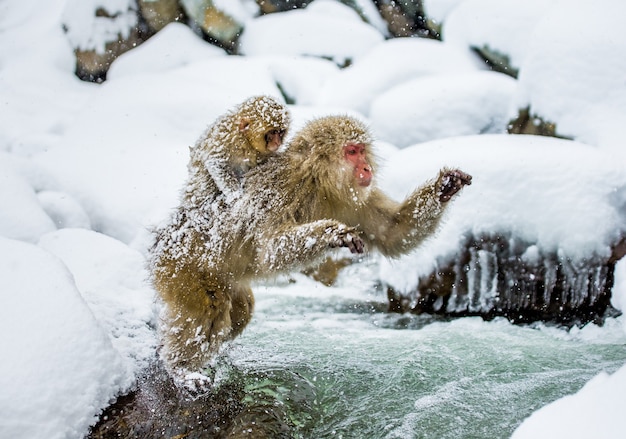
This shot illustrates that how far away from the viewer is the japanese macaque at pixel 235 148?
2.97 meters

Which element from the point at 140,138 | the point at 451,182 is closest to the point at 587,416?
the point at 451,182

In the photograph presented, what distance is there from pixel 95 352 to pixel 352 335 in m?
2.02

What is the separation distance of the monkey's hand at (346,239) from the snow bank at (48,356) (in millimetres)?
1110

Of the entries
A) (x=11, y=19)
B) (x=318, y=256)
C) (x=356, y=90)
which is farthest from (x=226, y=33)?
(x=318, y=256)

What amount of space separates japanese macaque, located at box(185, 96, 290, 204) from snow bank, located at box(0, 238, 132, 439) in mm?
784

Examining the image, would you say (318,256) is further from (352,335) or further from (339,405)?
(352,335)

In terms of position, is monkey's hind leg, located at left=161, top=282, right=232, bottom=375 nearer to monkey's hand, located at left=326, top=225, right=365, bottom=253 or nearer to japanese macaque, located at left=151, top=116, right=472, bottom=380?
japanese macaque, located at left=151, top=116, right=472, bottom=380

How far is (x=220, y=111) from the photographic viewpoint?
22.9ft

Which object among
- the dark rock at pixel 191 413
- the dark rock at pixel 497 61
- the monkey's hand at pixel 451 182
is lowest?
the dark rock at pixel 191 413

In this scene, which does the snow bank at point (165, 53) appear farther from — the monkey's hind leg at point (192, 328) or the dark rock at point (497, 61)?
the monkey's hind leg at point (192, 328)

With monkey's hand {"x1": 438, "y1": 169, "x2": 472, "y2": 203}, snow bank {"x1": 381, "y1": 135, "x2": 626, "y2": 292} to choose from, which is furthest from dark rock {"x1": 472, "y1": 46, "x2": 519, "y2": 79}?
monkey's hand {"x1": 438, "y1": 169, "x2": 472, "y2": 203}

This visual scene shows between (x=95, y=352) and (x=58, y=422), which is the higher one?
(x=95, y=352)

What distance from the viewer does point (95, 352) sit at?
2.58 m

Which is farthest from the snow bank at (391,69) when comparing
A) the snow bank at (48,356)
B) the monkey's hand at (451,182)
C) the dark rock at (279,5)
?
the snow bank at (48,356)
